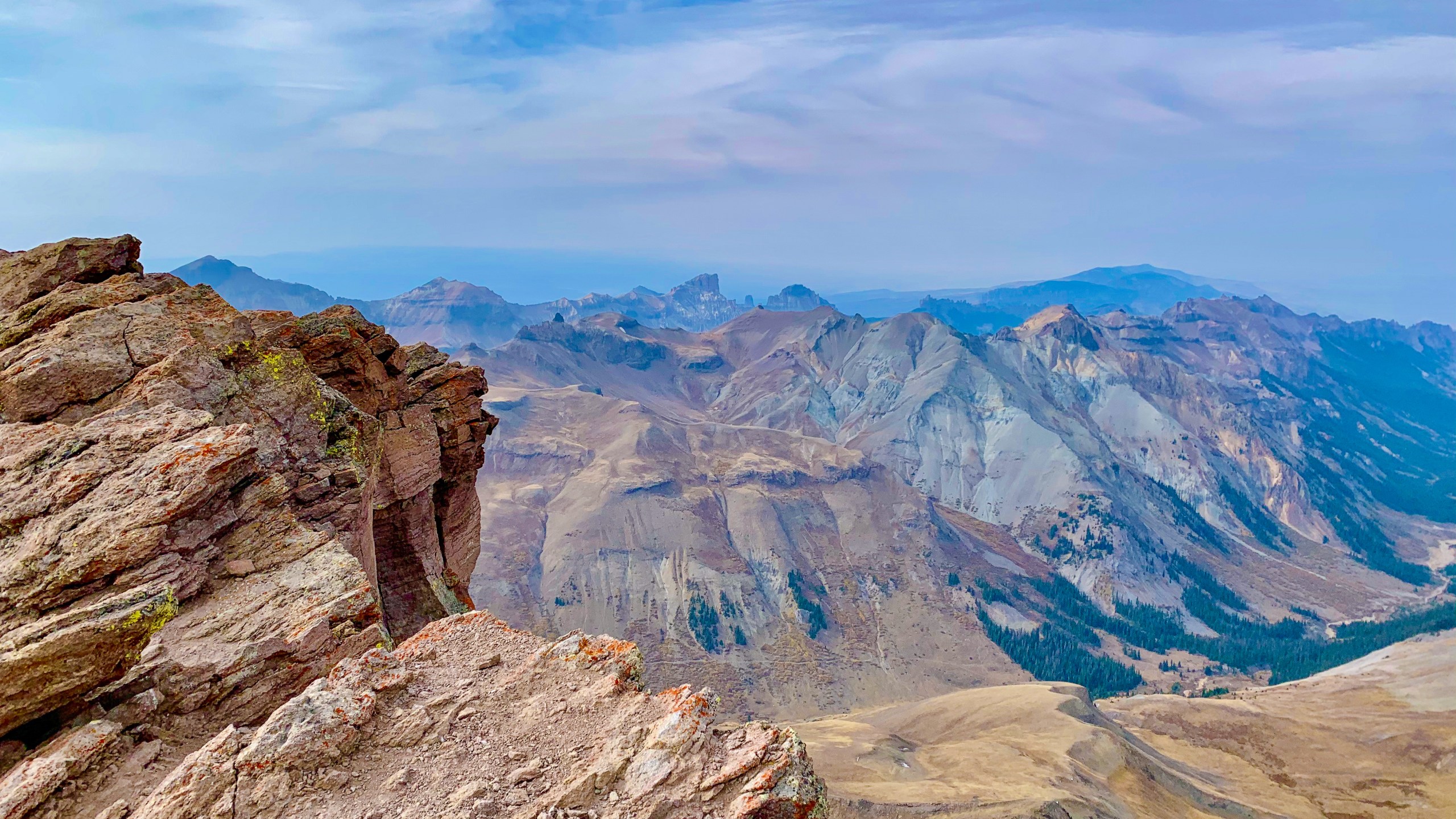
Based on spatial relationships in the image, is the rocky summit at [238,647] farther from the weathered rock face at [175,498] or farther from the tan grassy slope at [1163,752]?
the tan grassy slope at [1163,752]

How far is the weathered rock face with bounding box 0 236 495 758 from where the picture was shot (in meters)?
16.8

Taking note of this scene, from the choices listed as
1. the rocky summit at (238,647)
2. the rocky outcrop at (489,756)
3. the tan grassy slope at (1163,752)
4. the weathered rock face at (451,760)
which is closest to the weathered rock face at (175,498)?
the rocky summit at (238,647)

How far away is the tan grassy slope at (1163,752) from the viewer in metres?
77.6

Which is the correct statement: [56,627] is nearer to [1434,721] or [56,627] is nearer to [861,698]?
[1434,721]

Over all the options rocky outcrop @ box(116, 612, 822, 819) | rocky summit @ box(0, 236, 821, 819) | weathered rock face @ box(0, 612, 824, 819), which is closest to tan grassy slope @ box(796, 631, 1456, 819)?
rocky summit @ box(0, 236, 821, 819)

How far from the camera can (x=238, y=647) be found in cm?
1812

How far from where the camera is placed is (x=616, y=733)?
50.6 ft

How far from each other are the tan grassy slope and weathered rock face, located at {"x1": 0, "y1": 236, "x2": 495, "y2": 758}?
198 feet

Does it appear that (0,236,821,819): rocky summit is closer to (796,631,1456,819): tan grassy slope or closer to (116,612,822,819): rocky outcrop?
(116,612,822,819): rocky outcrop

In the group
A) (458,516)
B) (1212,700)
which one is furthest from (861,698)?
(458,516)

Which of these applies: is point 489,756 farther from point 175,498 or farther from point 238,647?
point 175,498

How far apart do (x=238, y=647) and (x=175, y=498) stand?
4.48 meters

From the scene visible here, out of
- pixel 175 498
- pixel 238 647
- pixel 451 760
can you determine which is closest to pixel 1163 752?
pixel 451 760

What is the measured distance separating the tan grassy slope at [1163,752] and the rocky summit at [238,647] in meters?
61.8
